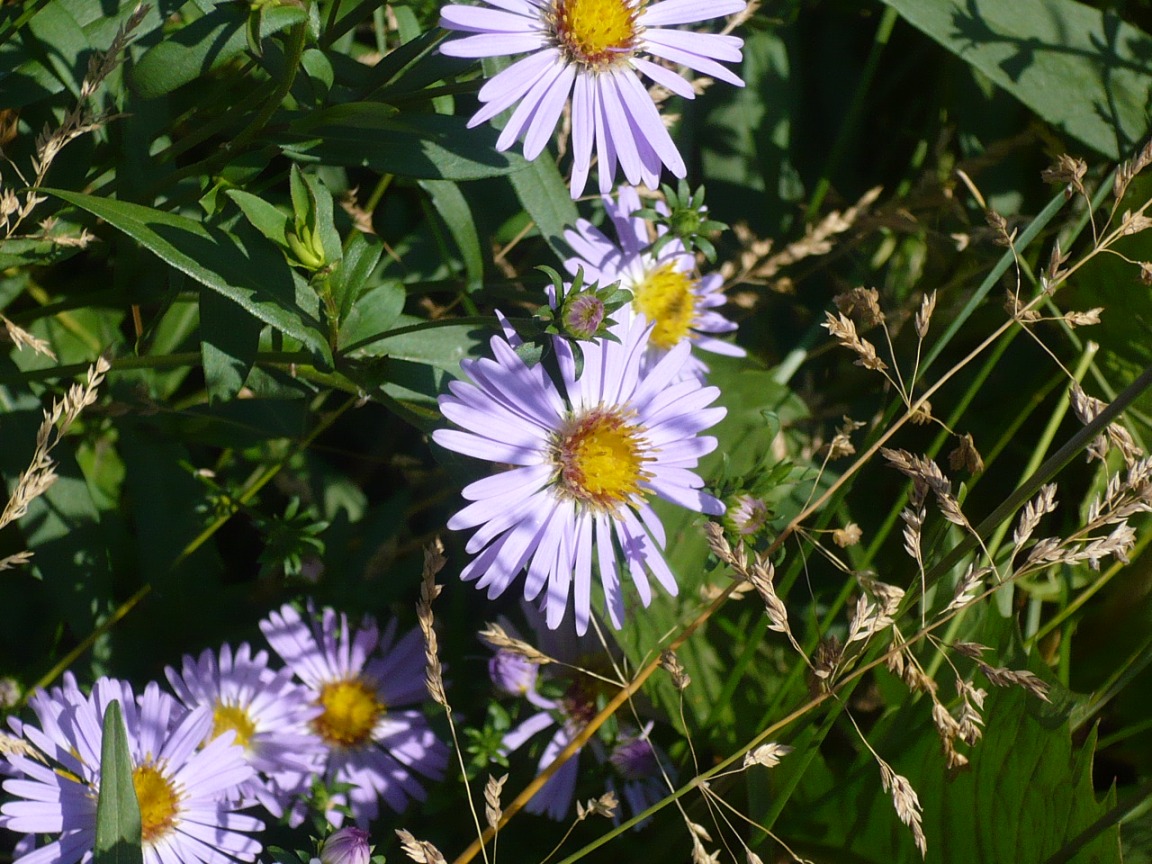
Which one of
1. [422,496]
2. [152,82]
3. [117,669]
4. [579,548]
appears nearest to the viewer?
[152,82]

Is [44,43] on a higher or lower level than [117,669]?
higher

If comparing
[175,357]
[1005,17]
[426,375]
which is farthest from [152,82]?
[1005,17]

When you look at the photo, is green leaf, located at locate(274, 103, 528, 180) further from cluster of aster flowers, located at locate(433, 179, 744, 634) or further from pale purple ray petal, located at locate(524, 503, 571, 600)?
pale purple ray petal, located at locate(524, 503, 571, 600)

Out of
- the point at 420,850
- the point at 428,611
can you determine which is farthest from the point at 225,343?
the point at 420,850

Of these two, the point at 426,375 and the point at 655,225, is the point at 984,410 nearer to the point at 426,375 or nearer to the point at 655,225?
the point at 655,225

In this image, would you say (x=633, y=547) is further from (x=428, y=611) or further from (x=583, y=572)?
(x=428, y=611)

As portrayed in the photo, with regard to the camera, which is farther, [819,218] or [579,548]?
[819,218]

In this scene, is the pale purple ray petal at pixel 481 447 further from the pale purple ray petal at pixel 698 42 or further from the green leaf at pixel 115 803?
the pale purple ray petal at pixel 698 42
